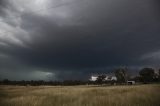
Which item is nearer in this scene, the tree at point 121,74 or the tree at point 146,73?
the tree at point 146,73

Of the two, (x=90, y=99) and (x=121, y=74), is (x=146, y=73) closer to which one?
(x=121, y=74)

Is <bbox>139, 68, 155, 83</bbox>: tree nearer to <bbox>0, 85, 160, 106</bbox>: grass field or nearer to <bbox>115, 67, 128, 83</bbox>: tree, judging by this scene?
<bbox>115, 67, 128, 83</bbox>: tree

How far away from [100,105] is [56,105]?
320 centimetres

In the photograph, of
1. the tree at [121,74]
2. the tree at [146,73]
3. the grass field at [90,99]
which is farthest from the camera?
the tree at [121,74]

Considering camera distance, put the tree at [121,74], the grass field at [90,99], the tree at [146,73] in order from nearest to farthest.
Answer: the grass field at [90,99] < the tree at [146,73] < the tree at [121,74]

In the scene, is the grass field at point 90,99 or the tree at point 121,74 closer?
the grass field at point 90,99

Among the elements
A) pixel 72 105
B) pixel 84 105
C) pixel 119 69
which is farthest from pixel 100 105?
pixel 119 69

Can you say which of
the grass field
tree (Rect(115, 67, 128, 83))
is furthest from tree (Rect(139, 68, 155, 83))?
the grass field

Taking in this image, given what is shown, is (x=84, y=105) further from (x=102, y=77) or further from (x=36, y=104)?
(x=102, y=77)

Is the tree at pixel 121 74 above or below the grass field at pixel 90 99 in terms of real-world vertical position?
above

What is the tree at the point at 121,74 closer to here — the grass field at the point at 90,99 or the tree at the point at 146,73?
the tree at the point at 146,73

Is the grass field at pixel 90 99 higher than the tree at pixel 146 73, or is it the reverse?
the tree at pixel 146 73

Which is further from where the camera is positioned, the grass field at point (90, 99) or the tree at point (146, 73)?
the tree at point (146, 73)

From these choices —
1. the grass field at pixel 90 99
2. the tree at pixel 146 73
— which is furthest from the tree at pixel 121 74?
the grass field at pixel 90 99
